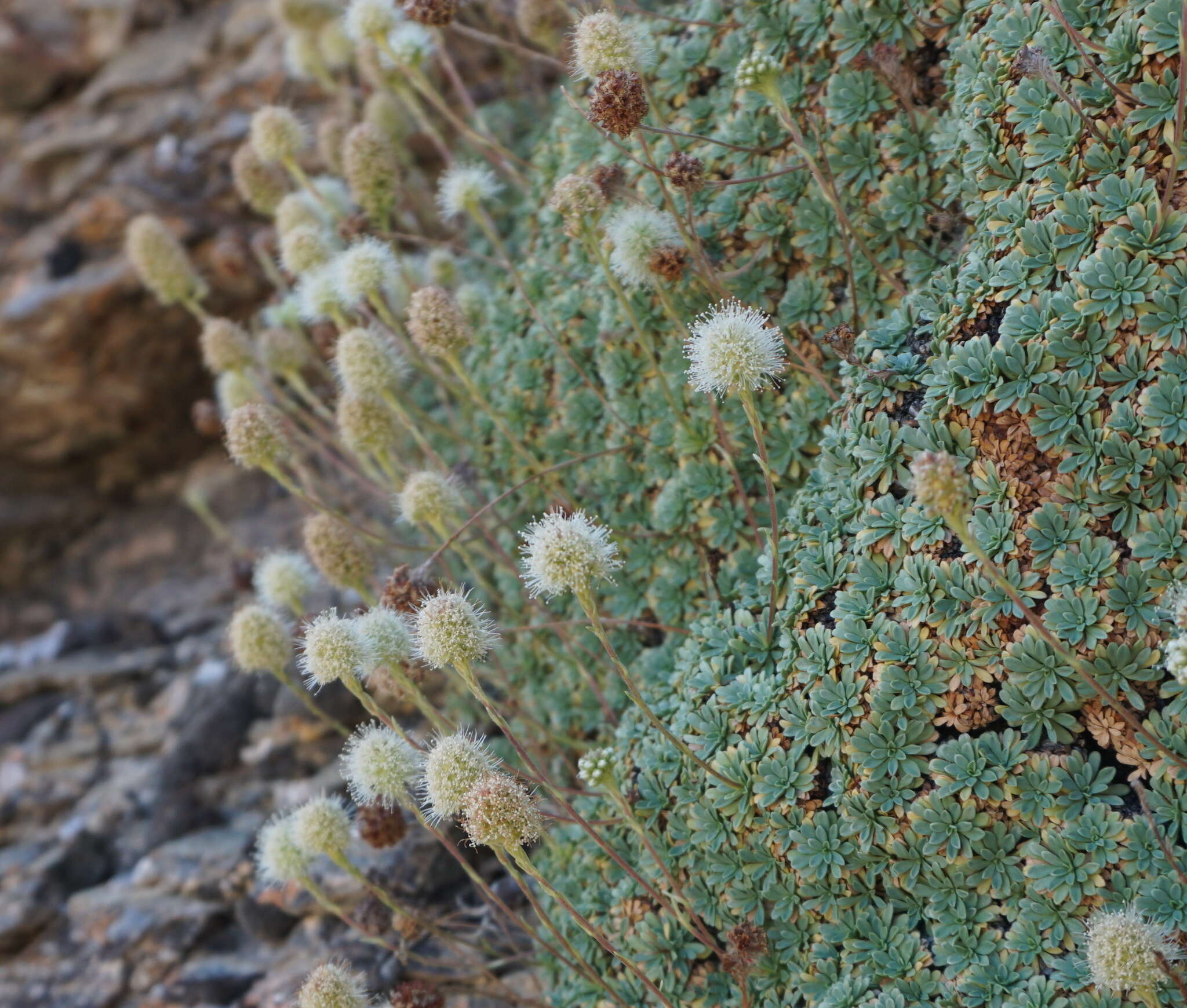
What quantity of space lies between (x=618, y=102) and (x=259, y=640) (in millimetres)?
1939

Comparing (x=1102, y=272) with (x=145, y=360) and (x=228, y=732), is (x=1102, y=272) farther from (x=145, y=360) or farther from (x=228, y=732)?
(x=145, y=360)

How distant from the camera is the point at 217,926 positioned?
4.02 metres

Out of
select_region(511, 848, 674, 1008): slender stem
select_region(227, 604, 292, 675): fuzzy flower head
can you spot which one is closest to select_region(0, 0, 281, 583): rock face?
select_region(227, 604, 292, 675): fuzzy flower head

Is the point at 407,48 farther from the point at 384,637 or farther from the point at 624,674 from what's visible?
the point at 624,674

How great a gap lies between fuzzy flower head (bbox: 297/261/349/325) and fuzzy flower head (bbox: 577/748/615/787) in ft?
6.47

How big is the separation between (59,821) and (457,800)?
323 centimetres

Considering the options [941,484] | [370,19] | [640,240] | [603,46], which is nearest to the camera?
[941,484]

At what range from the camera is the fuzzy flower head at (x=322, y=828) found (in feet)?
9.63

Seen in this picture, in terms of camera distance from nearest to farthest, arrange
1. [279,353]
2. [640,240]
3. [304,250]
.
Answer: [640,240]
[304,250]
[279,353]

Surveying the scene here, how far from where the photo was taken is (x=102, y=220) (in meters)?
6.21

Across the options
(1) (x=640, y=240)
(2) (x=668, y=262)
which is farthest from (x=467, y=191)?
(2) (x=668, y=262)

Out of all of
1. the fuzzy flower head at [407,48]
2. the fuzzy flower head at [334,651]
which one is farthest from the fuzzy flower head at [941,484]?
the fuzzy flower head at [407,48]

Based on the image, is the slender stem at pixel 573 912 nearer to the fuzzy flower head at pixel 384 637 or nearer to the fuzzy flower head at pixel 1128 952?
the fuzzy flower head at pixel 384 637

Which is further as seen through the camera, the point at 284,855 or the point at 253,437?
the point at 253,437
